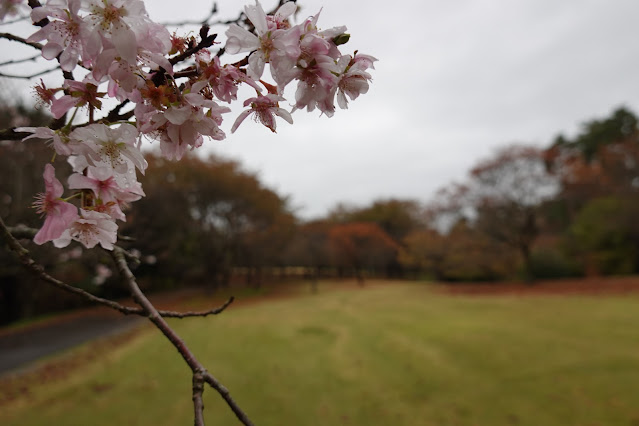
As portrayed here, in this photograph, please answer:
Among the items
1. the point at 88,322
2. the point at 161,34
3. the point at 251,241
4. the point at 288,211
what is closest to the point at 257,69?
the point at 161,34

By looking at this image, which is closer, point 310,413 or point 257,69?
point 257,69

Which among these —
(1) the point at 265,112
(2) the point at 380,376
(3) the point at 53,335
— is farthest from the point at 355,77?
(3) the point at 53,335

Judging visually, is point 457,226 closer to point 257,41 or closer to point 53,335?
point 53,335

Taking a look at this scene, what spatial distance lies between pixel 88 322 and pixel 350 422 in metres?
10.5

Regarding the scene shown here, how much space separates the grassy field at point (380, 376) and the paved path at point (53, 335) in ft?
4.60

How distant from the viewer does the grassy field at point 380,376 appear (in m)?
3.75

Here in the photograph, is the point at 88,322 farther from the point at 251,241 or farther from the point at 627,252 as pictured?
the point at 627,252

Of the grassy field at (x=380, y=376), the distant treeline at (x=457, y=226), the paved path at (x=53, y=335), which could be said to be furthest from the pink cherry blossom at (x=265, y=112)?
the distant treeline at (x=457, y=226)

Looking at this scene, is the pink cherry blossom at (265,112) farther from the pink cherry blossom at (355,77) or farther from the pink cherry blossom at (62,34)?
the pink cherry blossom at (62,34)

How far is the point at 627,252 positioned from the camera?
51.0 feet

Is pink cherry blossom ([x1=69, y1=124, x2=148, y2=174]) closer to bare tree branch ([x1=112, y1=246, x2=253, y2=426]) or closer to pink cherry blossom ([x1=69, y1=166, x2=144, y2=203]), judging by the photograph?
pink cherry blossom ([x1=69, y1=166, x2=144, y2=203])

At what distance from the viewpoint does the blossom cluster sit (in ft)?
1.64

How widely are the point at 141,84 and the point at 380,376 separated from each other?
486 cm

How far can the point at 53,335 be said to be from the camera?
30.5 ft
